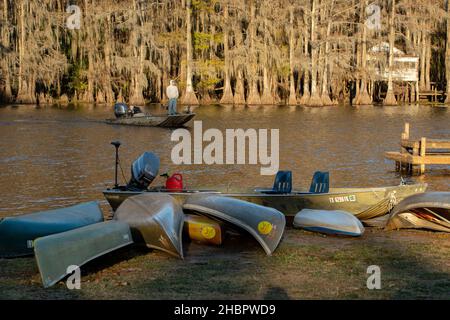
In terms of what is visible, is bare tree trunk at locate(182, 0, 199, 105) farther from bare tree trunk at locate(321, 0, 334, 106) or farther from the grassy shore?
the grassy shore

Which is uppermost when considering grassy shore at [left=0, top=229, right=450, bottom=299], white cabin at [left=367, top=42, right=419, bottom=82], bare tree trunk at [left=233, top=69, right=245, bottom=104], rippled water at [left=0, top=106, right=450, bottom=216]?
white cabin at [left=367, top=42, right=419, bottom=82]

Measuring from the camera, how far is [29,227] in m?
11.7

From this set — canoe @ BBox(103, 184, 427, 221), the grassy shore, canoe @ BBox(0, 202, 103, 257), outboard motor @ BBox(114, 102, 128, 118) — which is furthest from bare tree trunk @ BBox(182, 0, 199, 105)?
the grassy shore

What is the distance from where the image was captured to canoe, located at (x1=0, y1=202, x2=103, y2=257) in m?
11.4

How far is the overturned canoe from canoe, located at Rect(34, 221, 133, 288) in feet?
4.79

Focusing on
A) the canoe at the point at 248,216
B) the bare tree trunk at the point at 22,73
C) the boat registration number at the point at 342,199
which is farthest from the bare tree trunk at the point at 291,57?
the canoe at the point at 248,216

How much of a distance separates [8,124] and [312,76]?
117 ft

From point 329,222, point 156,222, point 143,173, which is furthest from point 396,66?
point 156,222

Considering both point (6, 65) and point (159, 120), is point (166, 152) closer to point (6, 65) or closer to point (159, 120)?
point (159, 120)

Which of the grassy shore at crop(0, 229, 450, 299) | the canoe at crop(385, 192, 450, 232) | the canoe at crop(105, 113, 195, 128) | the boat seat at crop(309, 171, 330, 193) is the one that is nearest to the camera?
the grassy shore at crop(0, 229, 450, 299)

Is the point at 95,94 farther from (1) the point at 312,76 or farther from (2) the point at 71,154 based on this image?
(2) the point at 71,154

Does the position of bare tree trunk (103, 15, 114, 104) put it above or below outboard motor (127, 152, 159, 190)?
above
